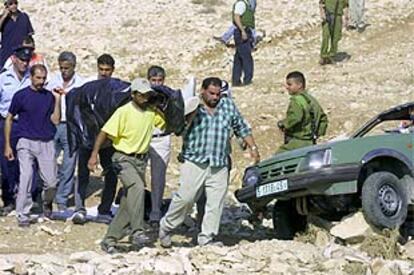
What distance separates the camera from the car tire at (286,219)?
9938mm

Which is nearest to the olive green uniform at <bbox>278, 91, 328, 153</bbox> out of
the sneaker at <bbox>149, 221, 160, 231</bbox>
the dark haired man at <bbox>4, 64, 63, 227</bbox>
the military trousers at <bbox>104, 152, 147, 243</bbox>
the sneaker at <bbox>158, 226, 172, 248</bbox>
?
the sneaker at <bbox>149, 221, 160, 231</bbox>

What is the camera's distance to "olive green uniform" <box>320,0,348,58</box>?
19016 mm

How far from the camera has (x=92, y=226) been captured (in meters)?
10.3

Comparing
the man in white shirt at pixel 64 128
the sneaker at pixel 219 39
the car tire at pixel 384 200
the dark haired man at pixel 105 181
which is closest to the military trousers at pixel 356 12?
the sneaker at pixel 219 39

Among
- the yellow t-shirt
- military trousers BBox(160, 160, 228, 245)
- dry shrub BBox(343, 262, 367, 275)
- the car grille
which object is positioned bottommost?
dry shrub BBox(343, 262, 367, 275)

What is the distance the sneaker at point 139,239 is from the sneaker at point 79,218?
1106mm

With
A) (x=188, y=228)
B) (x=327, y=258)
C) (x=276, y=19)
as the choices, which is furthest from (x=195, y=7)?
(x=327, y=258)

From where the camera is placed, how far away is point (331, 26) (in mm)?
19188

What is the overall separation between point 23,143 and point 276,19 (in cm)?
1412

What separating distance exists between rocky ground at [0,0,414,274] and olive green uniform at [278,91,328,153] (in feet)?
3.33

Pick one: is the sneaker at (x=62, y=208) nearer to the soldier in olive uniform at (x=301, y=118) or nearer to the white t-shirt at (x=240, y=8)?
the soldier in olive uniform at (x=301, y=118)

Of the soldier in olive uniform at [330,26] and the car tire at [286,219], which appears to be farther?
the soldier in olive uniform at [330,26]

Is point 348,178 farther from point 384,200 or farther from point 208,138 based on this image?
point 208,138

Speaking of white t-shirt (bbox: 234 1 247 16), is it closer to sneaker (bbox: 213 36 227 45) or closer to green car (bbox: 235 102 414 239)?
sneaker (bbox: 213 36 227 45)
